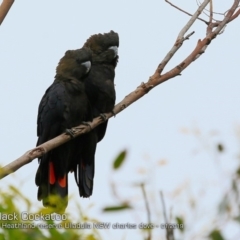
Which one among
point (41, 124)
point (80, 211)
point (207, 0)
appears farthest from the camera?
point (41, 124)

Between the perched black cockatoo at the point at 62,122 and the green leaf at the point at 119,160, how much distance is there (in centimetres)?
297

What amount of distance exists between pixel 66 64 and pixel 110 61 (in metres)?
0.40

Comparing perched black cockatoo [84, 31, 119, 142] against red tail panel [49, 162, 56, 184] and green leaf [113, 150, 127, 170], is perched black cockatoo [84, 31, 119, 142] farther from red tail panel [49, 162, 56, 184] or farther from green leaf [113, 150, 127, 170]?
green leaf [113, 150, 127, 170]

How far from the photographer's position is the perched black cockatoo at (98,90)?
4672 mm

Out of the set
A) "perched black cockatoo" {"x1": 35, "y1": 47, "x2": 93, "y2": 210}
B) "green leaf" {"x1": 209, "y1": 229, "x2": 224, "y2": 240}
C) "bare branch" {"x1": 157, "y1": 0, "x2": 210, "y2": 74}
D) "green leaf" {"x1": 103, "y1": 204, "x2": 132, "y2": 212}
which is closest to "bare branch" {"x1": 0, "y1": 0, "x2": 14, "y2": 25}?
"bare branch" {"x1": 157, "y1": 0, "x2": 210, "y2": 74}

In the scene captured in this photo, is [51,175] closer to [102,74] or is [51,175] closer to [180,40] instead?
[102,74]

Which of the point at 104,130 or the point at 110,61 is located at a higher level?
the point at 110,61

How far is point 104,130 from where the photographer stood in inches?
195

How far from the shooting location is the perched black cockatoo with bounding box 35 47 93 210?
4.43m

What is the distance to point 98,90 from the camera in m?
4.74

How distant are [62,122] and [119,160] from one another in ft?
10.2

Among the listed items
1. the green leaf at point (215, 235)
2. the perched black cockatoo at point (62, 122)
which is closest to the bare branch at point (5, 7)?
the perched black cockatoo at point (62, 122)

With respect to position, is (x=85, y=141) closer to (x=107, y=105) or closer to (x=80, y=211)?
(x=107, y=105)

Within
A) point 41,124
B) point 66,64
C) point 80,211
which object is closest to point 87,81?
point 66,64
